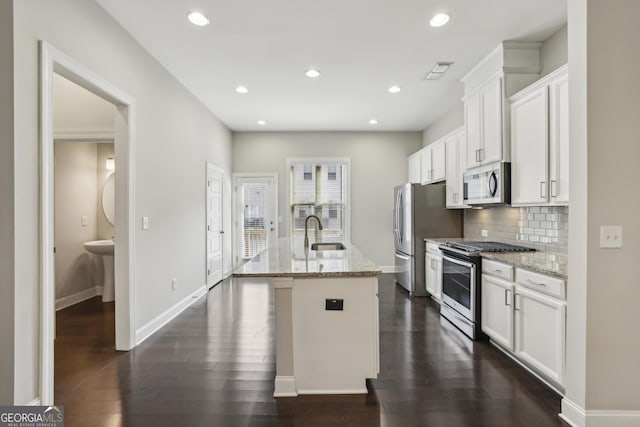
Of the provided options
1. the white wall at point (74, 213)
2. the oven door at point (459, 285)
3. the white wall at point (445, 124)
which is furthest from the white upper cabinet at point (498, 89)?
the white wall at point (74, 213)

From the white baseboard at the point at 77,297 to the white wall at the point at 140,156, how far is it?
152 centimetres

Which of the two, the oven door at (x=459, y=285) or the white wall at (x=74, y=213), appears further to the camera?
the white wall at (x=74, y=213)

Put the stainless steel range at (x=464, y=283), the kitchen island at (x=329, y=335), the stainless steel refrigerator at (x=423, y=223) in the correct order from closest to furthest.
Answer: the kitchen island at (x=329, y=335), the stainless steel range at (x=464, y=283), the stainless steel refrigerator at (x=423, y=223)

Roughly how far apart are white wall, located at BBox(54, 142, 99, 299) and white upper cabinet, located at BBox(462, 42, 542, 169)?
5.22m

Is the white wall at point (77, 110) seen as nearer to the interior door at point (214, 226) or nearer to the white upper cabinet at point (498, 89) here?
the interior door at point (214, 226)

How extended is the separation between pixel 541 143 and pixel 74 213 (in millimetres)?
5593

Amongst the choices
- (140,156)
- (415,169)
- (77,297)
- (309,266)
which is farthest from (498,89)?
(77,297)

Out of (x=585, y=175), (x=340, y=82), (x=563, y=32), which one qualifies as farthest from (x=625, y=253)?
(x=340, y=82)

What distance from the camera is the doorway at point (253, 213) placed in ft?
22.6

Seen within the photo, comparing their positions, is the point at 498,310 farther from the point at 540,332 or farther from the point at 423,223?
the point at 423,223

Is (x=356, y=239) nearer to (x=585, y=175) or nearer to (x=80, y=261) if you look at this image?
(x=80, y=261)

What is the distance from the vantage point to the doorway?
6898 mm

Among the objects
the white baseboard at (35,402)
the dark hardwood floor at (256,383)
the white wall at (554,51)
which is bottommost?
the dark hardwood floor at (256,383)

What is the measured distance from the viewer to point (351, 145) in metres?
6.88
